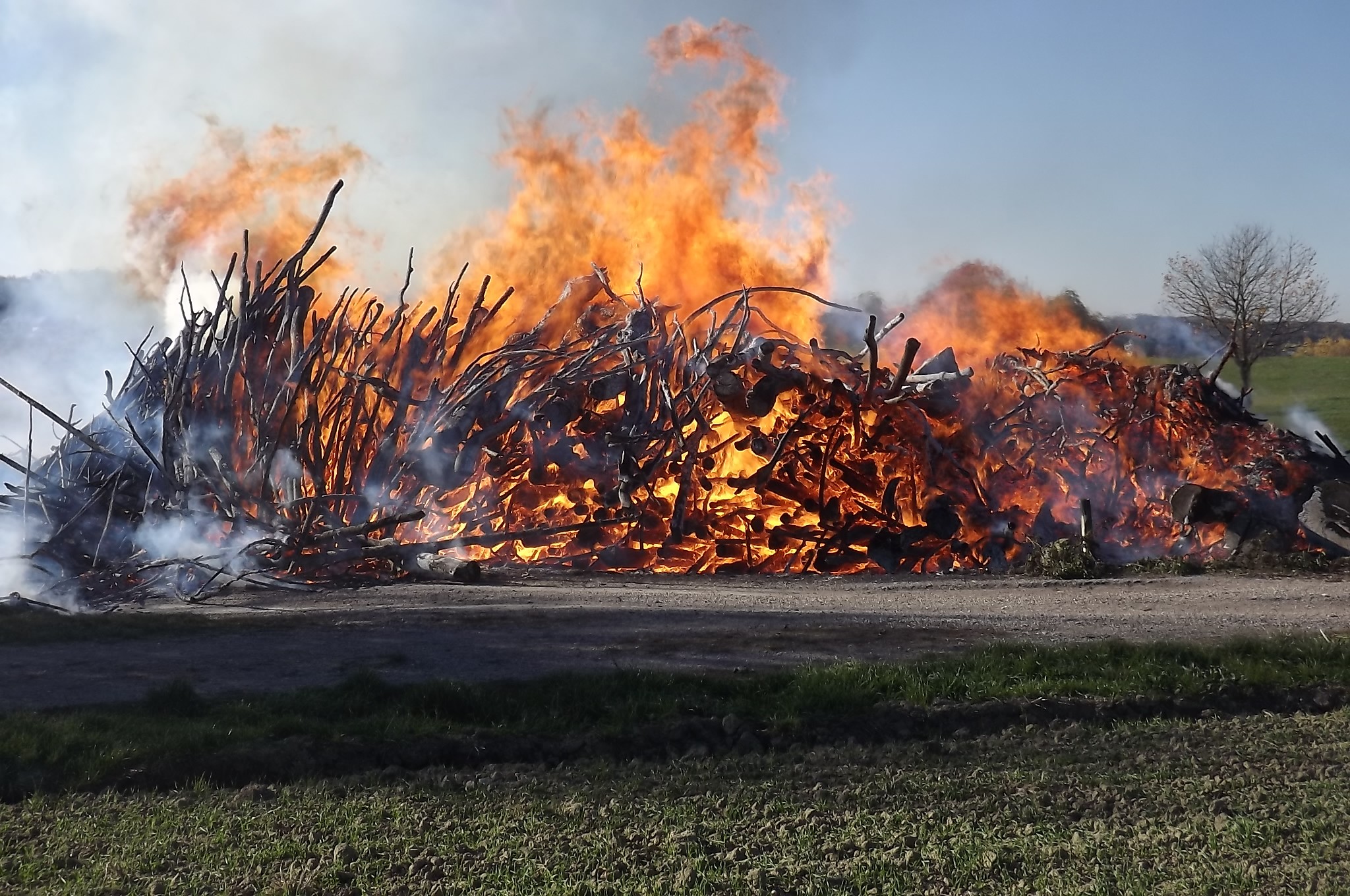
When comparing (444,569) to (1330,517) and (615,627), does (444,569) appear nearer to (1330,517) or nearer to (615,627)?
(615,627)

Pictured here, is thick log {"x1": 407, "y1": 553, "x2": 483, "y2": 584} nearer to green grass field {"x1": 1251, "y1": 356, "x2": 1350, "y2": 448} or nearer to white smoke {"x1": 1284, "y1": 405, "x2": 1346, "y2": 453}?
white smoke {"x1": 1284, "y1": 405, "x2": 1346, "y2": 453}

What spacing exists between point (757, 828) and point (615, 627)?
15.4 ft

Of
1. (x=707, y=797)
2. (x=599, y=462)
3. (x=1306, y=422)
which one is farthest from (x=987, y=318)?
(x=707, y=797)

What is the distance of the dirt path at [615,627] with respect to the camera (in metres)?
7.84

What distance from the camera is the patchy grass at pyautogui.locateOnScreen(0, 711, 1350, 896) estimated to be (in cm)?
423

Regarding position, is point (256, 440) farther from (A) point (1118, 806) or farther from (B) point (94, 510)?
(A) point (1118, 806)

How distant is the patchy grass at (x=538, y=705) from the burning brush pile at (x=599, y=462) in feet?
19.2

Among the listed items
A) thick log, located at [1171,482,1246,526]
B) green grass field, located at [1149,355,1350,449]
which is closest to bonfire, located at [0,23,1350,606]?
thick log, located at [1171,482,1246,526]

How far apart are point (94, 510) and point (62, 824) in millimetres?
9462

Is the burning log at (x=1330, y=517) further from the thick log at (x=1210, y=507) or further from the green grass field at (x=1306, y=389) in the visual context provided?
the green grass field at (x=1306, y=389)

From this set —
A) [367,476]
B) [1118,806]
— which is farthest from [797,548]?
[1118,806]

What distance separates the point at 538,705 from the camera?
670 cm

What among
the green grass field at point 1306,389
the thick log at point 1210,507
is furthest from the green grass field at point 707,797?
the green grass field at point 1306,389

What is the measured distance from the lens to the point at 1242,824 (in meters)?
4.70
